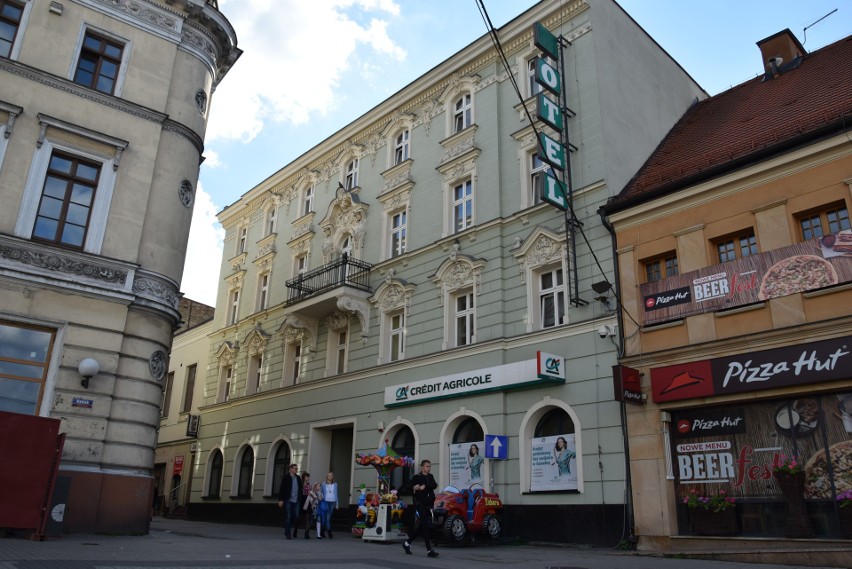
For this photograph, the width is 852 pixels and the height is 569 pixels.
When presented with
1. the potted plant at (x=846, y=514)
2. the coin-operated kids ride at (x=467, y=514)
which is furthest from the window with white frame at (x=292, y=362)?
the potted plant at (x=846, y=514)

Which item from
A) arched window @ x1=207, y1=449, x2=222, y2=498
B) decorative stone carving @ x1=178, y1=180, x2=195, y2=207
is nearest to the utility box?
decorative stone carving @ x1=178, y1=180, x2=195, y2=207

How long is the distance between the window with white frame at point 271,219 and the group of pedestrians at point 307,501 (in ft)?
53.0

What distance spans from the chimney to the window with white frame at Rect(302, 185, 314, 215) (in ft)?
61.4

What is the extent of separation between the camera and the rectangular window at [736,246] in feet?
51.4

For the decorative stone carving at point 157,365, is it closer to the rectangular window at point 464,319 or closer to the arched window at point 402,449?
the arched window at point 402,449

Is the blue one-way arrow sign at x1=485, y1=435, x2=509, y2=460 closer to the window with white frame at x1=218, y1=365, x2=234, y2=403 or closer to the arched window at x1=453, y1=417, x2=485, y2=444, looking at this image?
the arched window at x1=453, y1=417, x2=485, y2=444

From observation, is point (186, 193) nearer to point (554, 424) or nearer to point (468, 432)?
point (468, 432)

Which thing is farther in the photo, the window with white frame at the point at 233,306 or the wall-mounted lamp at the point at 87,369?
the window with white frame at the point at 233,306

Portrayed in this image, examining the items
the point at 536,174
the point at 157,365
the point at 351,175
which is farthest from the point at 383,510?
the point at 351,175

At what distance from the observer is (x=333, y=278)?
87.8 ft

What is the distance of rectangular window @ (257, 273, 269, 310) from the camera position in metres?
32.0

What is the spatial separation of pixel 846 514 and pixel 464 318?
11676 mm

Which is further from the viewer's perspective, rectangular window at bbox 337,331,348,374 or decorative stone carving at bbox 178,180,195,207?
rectangular window at bbox 337,331,348,374

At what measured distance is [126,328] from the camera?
17.2 m
